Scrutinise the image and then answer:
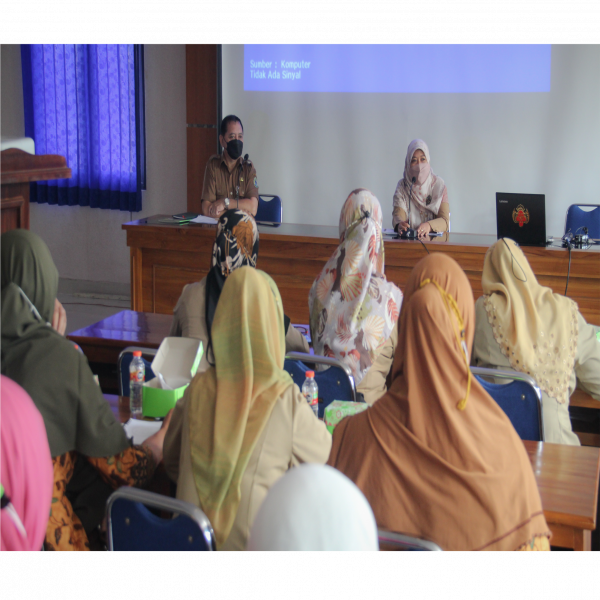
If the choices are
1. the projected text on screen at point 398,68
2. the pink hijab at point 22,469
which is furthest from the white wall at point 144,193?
the pink hijab at point 22,469

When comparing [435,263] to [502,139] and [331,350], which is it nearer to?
[331,350]

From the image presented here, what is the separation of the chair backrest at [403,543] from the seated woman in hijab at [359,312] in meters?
1.22

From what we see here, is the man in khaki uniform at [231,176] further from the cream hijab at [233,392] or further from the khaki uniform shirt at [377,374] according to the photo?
the cream hijab at [233,392]

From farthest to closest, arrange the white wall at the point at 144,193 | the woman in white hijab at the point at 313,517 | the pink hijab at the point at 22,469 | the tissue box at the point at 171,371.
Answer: the white wall at the point at 144,193
the tissue box at the point at 171,371
the pink hijab at the point at 22,469
the woman in white hijab at the point at 313,517

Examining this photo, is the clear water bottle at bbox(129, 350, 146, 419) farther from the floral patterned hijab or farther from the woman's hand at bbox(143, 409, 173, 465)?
the floral patterned hijab

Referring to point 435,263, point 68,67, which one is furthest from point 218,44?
point 435,263

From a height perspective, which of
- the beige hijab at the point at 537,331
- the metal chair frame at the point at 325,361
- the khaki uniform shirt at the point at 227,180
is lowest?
the metal chair frame at the point at 325,361

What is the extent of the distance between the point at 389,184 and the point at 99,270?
299 centimetres

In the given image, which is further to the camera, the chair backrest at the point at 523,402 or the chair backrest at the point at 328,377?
the chair backrest at the point at 328,377

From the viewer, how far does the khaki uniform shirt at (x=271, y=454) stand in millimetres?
1411

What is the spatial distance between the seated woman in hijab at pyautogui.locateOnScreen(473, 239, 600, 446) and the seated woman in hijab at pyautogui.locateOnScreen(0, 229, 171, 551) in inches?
52.8

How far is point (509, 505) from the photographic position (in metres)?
1.41

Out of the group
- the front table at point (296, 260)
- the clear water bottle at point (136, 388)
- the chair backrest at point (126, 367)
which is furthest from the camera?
the front table at point (296, 260)

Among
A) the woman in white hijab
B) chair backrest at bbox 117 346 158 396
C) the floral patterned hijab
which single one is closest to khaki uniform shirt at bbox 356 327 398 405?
the floral patterned hijab
